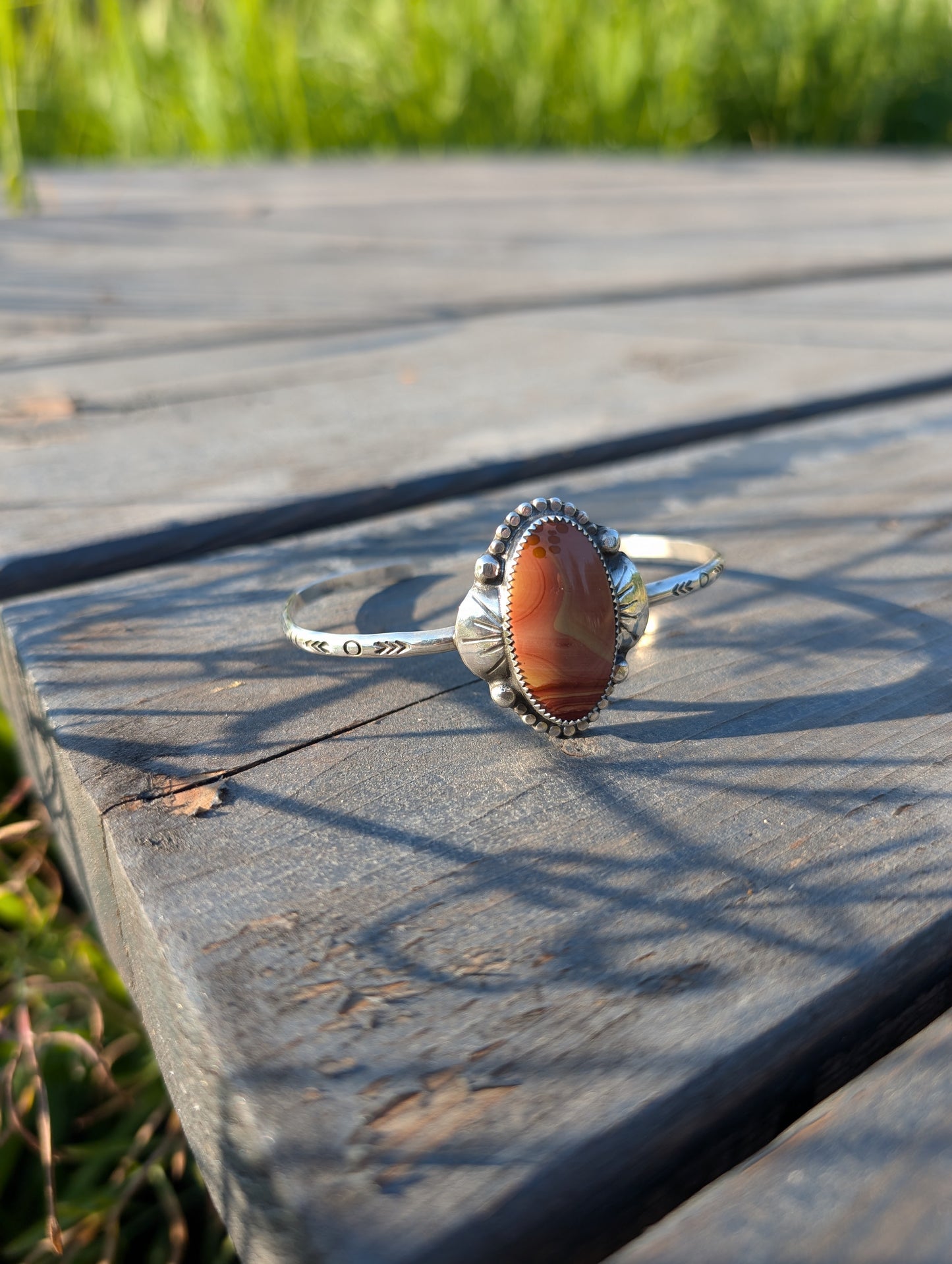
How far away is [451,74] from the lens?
381 centimetres

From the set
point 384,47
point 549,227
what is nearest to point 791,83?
point 384,47

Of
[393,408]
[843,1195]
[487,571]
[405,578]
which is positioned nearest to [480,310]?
[393,408]

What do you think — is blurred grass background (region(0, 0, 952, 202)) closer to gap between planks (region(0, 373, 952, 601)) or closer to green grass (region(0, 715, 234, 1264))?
gap between planks (region(0, 373, 952, 601))

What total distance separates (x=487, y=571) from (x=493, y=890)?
11.3 inches

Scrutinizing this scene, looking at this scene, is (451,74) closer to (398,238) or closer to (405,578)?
(398,238)

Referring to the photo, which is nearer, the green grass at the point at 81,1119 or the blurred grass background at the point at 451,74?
the green grass at the point at 81,1119

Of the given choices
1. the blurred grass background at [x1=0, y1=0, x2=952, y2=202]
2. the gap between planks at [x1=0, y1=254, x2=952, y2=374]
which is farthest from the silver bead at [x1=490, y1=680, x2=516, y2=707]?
the blurred grass background at [x1=0, y1=0, x2=952, y2=202]

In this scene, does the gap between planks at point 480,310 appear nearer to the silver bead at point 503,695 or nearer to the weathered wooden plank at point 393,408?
the weathered wooden plank at point 393,408

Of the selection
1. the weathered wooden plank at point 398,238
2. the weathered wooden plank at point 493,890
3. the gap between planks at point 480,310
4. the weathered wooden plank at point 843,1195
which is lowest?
the weathered wooden plank at point 843,1195

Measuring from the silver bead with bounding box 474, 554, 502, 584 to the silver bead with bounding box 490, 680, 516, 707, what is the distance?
0.28 ft

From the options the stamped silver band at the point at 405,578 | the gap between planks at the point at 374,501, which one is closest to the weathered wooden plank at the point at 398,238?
the gap between planks at the point at 374,501

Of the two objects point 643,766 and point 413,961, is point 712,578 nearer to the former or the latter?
point 643,766

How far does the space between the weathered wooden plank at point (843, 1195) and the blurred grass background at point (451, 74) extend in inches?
155

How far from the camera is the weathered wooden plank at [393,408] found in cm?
109
